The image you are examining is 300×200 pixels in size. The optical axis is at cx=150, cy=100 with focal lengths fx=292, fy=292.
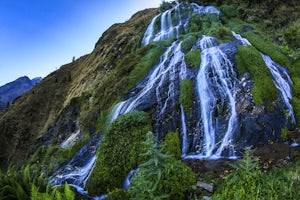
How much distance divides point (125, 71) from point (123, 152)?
6.65 metres

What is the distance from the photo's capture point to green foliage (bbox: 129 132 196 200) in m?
5.72

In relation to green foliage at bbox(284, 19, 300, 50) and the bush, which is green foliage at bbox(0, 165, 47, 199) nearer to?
the bush

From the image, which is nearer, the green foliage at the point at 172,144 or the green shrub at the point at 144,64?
the green foliage at the point at 172,144

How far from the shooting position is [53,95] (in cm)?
3450

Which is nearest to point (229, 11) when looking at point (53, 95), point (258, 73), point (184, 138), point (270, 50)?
point (270, 50)

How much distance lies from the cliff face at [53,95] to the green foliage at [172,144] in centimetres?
1383

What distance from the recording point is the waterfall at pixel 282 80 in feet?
34.8

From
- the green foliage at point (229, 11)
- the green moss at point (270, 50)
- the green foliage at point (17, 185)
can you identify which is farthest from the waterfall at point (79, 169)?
the green foliage at point (229, 11)

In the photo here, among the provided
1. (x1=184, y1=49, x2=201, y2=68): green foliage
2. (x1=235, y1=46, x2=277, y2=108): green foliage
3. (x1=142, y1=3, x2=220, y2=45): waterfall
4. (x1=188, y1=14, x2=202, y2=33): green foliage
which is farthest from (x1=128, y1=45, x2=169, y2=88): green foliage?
(x1=142, y1=3, x2=220, y2=45): waterfall

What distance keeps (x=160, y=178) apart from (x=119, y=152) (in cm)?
322

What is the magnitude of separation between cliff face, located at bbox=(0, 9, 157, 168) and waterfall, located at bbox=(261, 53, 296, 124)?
12.5m

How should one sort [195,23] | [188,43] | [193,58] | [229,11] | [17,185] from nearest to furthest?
[17,185] → [193,58] → [188,43] → [195,23] → [229,11]

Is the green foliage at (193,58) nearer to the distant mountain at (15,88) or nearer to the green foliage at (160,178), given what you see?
the green foliage at (160,178)

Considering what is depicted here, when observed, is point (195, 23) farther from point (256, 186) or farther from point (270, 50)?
point (256, 186)
